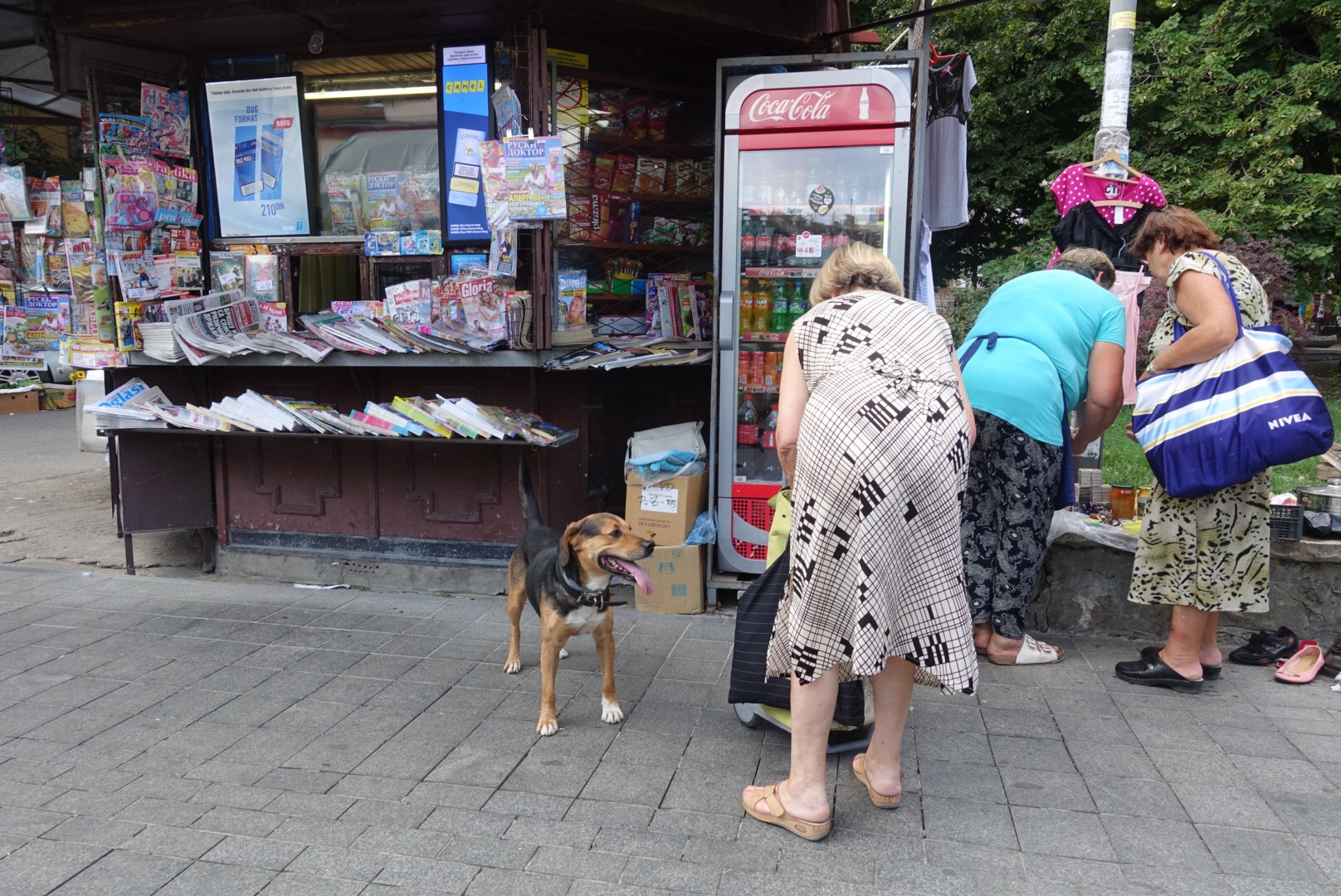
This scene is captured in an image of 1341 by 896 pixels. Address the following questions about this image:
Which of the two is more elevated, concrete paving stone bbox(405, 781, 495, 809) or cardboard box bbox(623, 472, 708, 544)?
cardboard box bbox(623, 472, 708, 544)

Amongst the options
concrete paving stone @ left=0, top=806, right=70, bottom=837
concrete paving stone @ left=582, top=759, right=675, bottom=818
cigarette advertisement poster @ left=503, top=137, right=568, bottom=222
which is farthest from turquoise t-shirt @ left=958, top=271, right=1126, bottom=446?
concrete paving stone @ left=0, top=806, right=70, bottom=837

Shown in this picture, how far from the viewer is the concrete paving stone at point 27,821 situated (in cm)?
280

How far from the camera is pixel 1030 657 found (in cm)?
411

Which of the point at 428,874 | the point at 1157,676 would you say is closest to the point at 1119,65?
the point at 1157,676

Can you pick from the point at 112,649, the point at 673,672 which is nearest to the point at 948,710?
the point at 673,672

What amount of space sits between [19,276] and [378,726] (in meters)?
5.57

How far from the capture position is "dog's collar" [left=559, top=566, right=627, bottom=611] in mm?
3406

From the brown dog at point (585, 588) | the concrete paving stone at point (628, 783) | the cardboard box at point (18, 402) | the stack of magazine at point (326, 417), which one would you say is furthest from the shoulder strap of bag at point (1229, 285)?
the cardboard box at point (18, 402)

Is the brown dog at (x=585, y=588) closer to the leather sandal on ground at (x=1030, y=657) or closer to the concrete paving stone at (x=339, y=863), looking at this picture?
the concrete paving stone at (x=339, y=863)

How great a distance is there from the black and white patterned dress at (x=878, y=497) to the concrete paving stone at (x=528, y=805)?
0.92 metres

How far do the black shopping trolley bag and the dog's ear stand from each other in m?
0.67

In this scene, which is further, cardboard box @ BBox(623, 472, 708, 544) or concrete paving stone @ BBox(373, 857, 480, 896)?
cardboard box @ BBox(623, 472, 708, 544)

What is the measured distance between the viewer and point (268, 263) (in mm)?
5438

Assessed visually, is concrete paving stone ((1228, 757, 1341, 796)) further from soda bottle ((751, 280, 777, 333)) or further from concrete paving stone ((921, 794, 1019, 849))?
soda bottle ((751, 280, 777, 333))
